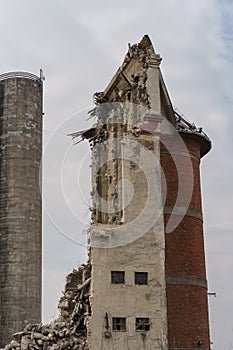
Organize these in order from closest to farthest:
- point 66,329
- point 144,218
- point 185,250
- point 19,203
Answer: point 66,329, point 144,218, point 185,250, point 19,203

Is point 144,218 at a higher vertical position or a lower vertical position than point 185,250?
higher

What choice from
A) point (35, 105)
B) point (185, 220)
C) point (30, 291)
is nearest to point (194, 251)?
point (185, 220)

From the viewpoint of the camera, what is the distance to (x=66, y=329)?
21828 millimetres

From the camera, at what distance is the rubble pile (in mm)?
21250

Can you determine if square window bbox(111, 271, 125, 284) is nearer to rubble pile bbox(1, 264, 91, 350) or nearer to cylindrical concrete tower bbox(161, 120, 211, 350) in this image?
rubble pile bbox(1, 264, 91, 350)

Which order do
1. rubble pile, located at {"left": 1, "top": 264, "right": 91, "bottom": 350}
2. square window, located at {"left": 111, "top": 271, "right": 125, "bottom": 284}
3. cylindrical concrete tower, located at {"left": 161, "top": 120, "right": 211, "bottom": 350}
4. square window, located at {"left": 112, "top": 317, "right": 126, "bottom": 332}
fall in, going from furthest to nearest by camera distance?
cylindrical concrete tower, located at {"left": 161, "top": 120, "right": 211, "bottom": 350} < square window, located at {"left": 111, "top": 271, "right": 125, "bottom": 284} < rubble pile, located at {"left": 1, "top": 264, "right": 91, "bottom": 350} < square window, located at {"left": 112, "top": 317, "right": 126, "bottom": 332}

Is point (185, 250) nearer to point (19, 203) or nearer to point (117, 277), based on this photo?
point (117, 277)

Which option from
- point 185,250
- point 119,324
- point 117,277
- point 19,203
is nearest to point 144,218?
point 117,277

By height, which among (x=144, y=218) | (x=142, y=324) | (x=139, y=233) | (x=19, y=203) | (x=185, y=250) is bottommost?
(x=142, y=324)

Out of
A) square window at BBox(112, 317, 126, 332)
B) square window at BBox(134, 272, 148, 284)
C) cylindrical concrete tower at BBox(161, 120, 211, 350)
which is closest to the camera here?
square window at BBox(112, 317, 126, 332)

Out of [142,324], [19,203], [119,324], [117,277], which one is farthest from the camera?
[19,203]

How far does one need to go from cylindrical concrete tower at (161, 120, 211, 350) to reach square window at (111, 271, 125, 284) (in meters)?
3.39

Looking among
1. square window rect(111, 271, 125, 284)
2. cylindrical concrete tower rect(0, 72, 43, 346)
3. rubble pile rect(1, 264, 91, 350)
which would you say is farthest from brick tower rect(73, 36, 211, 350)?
cylindrical concrete tower rect(0, 72, 43, 346)

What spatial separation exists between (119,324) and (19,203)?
18720 mm
